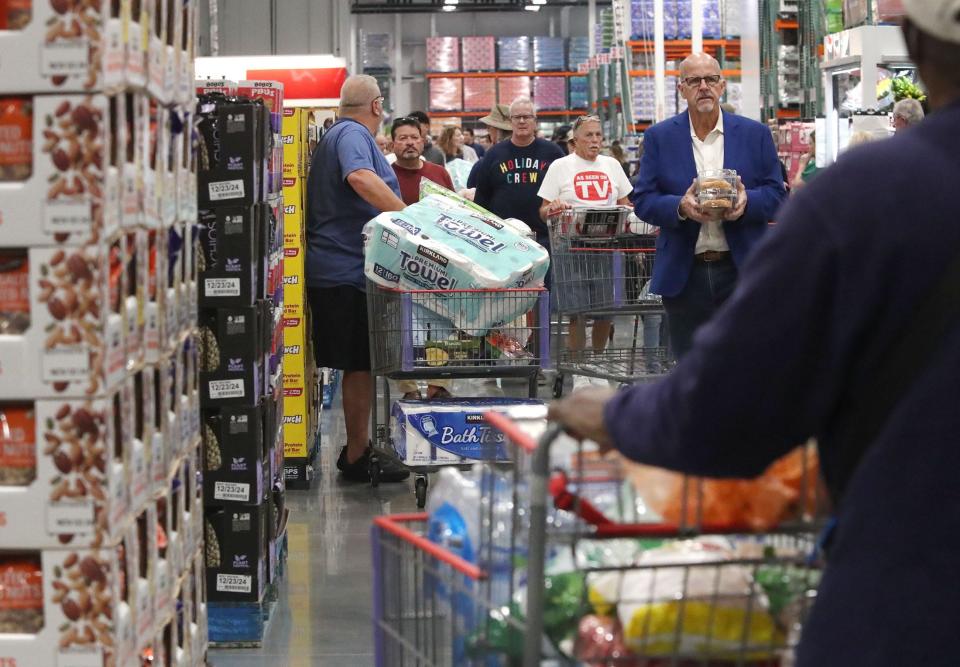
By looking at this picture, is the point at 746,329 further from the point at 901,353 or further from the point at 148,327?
the point at 148,327

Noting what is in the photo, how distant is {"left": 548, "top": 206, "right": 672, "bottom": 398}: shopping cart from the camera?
24.0 ft

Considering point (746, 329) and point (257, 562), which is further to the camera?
point (257, 562)

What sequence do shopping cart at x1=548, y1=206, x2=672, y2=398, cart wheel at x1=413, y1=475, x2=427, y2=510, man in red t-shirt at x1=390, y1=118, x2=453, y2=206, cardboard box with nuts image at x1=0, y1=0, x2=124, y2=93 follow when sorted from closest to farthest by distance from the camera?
1. cardboard box with nuts image at x1=0, y1=0, x2=124, y2=93
2. cart wheel at x1=413, y1=475, x2=427, y2=510
3. shopping cart at x1=548, y1=206, x2=672, y2=398
4. man in red t-shirt at x1=390, y1=118, x2=453, y2=206

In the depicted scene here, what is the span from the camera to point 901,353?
1500 mm

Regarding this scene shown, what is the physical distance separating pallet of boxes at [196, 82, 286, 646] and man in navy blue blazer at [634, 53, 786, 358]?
1.69 metres

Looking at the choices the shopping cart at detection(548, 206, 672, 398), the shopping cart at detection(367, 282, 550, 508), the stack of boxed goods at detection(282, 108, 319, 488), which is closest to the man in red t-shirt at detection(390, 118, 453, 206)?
the shopping cart at detection(548, 206, 672, 398)

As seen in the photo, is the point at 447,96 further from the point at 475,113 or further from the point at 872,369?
the point at 872,369

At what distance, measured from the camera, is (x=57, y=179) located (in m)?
2.55

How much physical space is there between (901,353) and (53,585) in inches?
68.5

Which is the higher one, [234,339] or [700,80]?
[700,80]

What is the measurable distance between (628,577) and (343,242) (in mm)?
4913

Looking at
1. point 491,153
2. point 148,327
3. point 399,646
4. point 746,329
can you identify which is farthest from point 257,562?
point 491,153
